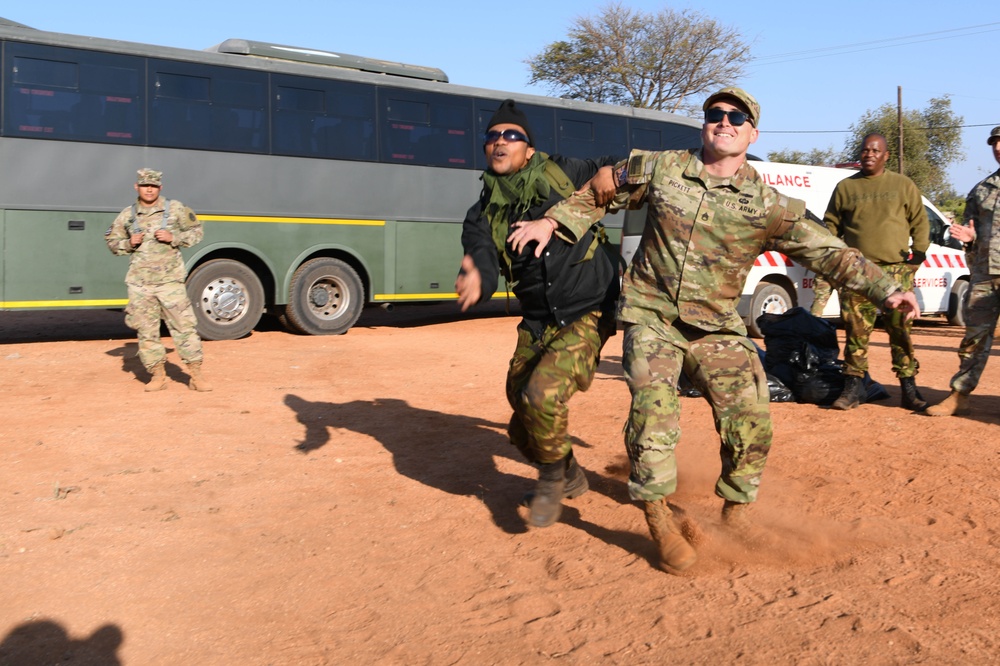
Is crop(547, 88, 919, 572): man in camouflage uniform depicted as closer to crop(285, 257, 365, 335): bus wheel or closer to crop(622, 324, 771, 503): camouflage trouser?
crop(622, 324, 771, 503): camouflage trouser

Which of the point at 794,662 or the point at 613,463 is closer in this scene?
the point at 794,662

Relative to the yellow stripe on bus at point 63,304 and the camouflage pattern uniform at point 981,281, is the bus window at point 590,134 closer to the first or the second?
the yellow stripe on bus at point 63,304

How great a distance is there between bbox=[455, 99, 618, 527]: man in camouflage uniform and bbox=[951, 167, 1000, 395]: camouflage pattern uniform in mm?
3704

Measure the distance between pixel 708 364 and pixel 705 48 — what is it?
37.4m

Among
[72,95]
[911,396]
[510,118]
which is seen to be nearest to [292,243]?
[72,95]

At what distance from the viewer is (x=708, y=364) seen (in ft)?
14.9

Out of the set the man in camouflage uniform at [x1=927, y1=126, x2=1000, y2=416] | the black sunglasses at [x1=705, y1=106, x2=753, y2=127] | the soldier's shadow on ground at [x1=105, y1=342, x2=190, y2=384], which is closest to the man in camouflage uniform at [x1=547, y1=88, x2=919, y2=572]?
the black sunglasses at [x1=705, y1=106, x2=753, y2=127]

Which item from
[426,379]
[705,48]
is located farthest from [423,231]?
[705,48]

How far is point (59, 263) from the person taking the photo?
12.5m

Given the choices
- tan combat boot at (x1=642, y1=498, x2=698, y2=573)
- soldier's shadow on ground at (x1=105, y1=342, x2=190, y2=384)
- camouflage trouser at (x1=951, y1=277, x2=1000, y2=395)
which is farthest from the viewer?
soldier's shadow on ground at (x1=105, y1=342, x2=190, y2=384)

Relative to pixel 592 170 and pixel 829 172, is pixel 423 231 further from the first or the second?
pixel 592 170

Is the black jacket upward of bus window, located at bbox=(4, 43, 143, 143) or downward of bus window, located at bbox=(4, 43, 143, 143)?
downward

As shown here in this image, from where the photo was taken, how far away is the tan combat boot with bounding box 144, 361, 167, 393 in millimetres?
9461

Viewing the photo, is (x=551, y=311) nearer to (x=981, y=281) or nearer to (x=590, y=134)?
(x=981, y=281)
